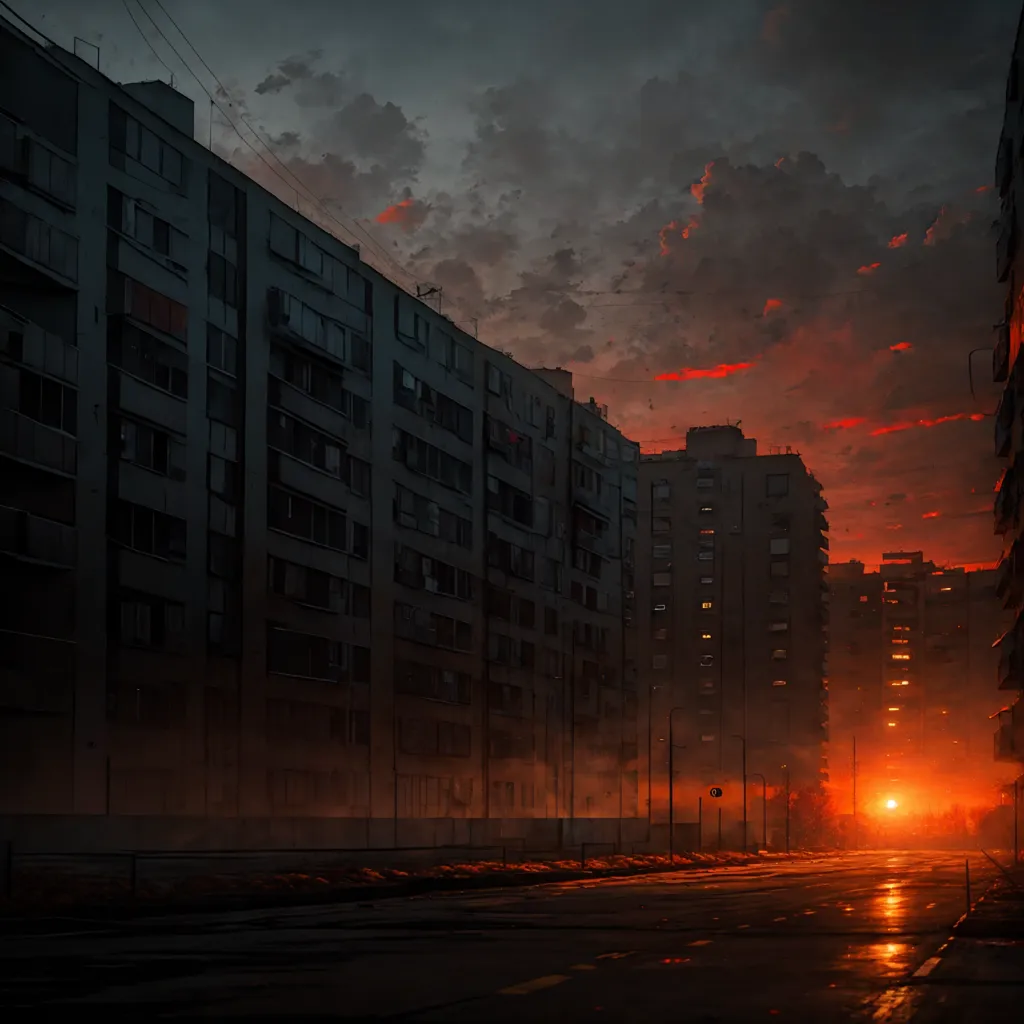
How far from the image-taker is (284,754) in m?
73.3

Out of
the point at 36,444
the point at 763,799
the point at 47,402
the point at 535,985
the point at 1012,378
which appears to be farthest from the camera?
the point at 763,799

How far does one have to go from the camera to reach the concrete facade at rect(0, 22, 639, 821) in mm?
57219

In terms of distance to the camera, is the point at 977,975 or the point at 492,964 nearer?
the point at 977,975

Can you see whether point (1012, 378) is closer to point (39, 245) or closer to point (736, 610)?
point (39, 245)

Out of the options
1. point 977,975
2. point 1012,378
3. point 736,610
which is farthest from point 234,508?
point 736,610

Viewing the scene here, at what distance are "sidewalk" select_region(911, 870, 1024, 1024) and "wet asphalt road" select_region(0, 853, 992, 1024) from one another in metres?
0.25

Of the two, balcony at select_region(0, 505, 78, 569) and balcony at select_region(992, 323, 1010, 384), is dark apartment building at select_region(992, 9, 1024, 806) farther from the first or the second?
balcony at select_region(0, 505, 78, 569)

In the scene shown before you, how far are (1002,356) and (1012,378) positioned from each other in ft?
22.5

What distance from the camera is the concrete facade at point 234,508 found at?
57.2 m

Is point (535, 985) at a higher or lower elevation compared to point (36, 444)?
lower

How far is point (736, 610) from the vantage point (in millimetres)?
183500

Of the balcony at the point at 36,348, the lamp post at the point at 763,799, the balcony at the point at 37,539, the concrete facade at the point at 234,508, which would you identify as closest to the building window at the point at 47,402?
the concrete facade at the point at 234,508

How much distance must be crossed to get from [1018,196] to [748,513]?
343 ft

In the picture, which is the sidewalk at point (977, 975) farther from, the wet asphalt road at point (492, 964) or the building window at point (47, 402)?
the building window at point (47, 402)
